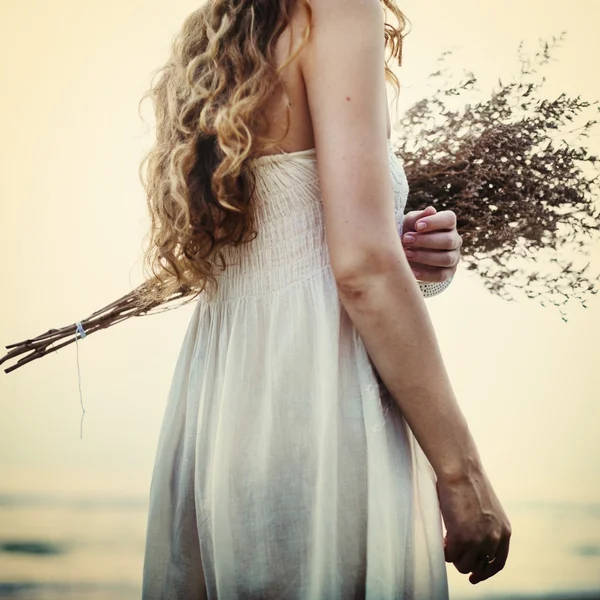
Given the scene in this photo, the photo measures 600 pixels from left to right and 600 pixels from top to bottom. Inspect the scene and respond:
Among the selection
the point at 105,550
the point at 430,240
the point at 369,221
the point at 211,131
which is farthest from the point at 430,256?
the point at 105,550

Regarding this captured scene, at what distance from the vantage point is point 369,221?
0.68 m

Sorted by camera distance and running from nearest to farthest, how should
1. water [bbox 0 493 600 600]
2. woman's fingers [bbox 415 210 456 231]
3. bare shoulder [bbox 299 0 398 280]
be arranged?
bare shoulder [bbox 299 0 398 280] < woman's fingers [bbox 415 210 456 231] < water [bbox 0 493 600 600]

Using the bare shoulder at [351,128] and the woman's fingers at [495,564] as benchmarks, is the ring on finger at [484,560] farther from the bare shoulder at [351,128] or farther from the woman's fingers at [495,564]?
the bare shoulder at [351,128]

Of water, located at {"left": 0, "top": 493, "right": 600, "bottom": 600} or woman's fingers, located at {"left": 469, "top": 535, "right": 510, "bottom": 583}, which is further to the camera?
water, located at {"left": 0, "top": 493, "right": 600, "bottom": 600}

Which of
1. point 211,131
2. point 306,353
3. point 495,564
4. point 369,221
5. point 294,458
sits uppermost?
point 211,131

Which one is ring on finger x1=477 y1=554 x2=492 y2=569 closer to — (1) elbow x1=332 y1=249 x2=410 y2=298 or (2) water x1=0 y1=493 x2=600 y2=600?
(1) elbow x1=332 y1=249 x2=410 y2=298

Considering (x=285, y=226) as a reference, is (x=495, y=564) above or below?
below

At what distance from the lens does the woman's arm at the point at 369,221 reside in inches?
26.4

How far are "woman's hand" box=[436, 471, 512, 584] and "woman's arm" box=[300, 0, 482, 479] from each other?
20mm

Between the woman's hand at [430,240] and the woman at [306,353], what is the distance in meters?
0.05

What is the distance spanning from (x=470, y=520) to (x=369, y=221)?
0.33 metres

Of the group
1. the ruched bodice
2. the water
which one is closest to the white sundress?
the ruched bodice

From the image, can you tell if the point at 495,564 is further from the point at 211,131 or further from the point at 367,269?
the point at 211,131

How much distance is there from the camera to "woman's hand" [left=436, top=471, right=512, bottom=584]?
700 millimetres
